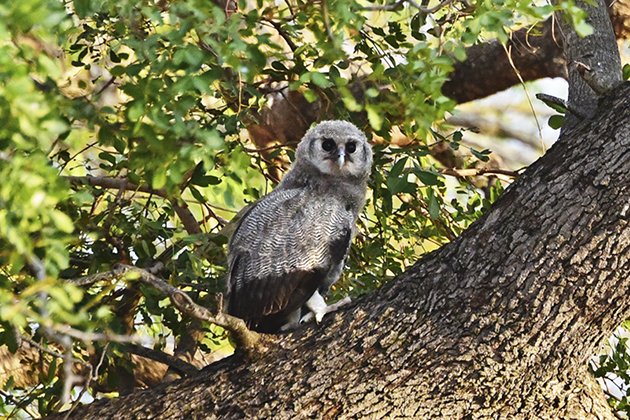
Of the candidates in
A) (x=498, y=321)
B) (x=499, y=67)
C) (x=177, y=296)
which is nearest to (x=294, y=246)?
(x=498, y=321)

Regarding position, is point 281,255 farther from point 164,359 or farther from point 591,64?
point 591,64

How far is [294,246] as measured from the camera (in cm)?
470

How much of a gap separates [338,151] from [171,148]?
2.18m

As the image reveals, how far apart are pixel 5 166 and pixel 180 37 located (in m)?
0.78

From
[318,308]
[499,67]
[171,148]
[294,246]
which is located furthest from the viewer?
[499,67]

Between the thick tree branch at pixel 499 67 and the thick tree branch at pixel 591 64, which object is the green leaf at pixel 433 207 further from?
the thick tree branch at pixel 499 67

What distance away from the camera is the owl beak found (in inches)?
201

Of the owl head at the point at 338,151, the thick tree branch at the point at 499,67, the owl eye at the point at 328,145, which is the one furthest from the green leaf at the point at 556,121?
the thick tree branch at the point at 499,67

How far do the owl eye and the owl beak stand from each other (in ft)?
0.18

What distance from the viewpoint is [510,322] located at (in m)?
3.79

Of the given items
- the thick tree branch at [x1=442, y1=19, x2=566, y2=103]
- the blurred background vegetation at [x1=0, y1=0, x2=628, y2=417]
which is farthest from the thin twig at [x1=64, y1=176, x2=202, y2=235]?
the thick tree branch at [x1=442, y1=19, x2=566, y2=103]

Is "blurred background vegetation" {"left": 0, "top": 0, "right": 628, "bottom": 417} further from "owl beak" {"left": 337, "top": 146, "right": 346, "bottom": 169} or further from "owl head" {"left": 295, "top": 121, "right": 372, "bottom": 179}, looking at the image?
"owl beak" {"left": 337, "top": 146, "right": 346, "bottom": 169}

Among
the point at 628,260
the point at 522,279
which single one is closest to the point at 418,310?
the point at 522,279

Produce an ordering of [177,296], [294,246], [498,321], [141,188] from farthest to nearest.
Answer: [141,188] < [294,246] < [498,321] < [177,296]
